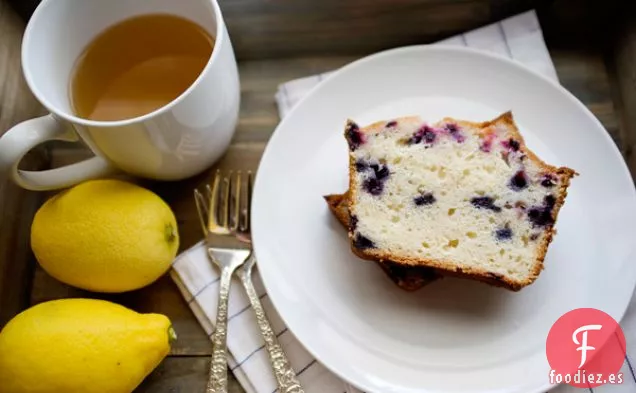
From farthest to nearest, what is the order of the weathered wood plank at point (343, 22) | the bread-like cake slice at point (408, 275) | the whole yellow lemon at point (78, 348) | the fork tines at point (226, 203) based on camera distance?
1. the weathered wood plank at point (343, 22)
2. the fork tines at point (226, 203)
3. the bread-like cake slice at point (408, 275)
4. the whole yellow lemon at point (78, 348)

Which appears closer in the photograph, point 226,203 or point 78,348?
point 78,348

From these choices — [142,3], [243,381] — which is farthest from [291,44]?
[243,381]

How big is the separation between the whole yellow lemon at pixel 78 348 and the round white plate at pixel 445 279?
26 cm

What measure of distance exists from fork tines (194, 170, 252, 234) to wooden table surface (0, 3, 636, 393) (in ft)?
0.13

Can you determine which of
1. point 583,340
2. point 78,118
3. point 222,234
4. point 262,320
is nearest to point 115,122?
point 78,118

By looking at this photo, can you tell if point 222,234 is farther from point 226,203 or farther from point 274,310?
point 274,310

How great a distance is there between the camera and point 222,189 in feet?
4.69

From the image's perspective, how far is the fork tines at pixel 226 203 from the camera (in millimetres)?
1381

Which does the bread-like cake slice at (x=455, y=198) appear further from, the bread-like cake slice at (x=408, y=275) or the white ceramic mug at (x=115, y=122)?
the white ceramic mug at (x=115, y=122)

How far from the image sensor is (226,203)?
1397 millimetres

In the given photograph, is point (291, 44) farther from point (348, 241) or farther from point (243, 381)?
point (243, 381)

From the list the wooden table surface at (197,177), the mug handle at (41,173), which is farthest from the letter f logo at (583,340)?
the mug handle at (41,173)

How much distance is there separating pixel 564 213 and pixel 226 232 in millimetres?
654

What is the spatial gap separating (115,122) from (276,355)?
1.67 ft
